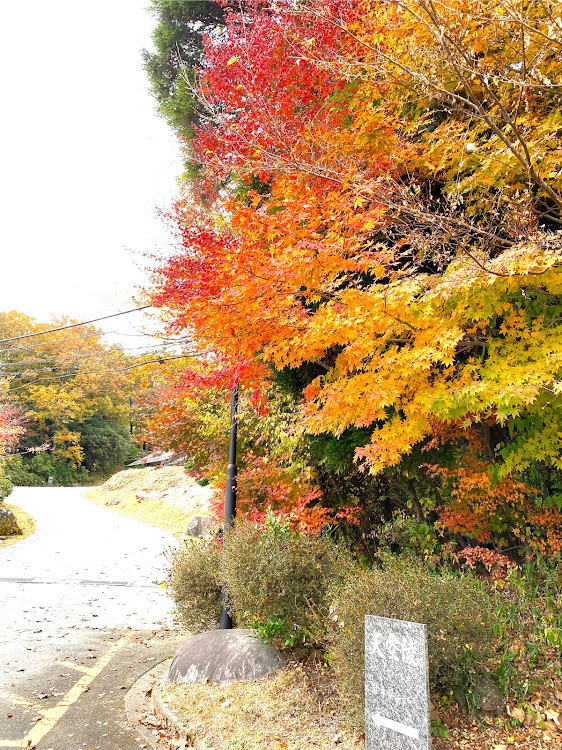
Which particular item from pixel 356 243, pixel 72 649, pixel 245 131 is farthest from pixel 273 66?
pixel 72 649

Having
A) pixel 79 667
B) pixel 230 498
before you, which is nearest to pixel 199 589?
pixel 230 498

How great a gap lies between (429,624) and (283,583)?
2049 millimetres

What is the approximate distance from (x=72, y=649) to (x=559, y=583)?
23.1 feet

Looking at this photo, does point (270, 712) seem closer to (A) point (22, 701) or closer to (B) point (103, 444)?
(A) point (22, 701)

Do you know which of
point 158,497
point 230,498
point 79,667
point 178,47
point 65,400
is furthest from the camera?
point 65,400

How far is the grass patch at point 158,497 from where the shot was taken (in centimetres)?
2559

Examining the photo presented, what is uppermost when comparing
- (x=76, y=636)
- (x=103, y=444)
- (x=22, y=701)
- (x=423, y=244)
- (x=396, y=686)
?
(x=423, y=244)

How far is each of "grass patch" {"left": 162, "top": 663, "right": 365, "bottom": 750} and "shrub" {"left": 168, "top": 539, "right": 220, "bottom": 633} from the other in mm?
1592

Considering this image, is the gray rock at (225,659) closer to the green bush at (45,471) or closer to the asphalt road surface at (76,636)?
the asphalt road surface at (76,636)

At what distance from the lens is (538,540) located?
Answer: 694 centimetres

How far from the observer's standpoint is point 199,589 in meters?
8.00

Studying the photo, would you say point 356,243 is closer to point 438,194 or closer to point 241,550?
point 438,194

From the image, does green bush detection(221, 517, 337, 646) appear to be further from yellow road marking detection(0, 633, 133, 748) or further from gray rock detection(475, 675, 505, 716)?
yellow road marking detection(0, 633, 133, 748)

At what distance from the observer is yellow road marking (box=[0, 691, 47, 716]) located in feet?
20.3
